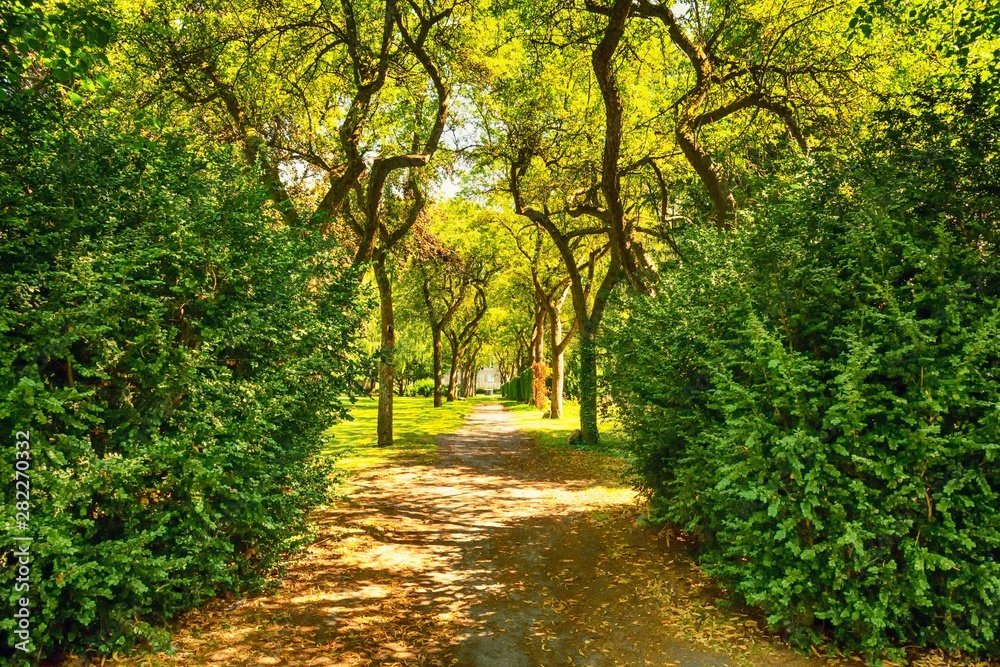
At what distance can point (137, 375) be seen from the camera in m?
4.36

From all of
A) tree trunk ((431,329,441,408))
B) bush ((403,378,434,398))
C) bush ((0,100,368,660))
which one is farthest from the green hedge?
bush ((0,100,368,660))

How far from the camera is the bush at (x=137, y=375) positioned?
12.1 ft

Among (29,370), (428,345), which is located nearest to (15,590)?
(29,370)

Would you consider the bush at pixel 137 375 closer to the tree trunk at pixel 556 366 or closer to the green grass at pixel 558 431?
the green grass at pixel 558 431

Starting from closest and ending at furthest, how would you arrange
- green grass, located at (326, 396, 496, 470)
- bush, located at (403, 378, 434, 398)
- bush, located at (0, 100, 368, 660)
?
bush, located at (0, 100, 368, 660) → green grass, located at (326, 396, 496, 470) → bush, located at (403, 378, 434, 398)

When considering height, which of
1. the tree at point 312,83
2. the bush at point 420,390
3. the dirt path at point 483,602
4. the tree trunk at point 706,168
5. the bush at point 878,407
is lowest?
the dirt path at point 483,602

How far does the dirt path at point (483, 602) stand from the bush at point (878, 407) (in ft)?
2.34

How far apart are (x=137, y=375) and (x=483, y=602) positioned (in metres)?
3.87

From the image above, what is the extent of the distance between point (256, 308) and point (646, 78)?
1309 centimetres

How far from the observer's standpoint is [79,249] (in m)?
4.05

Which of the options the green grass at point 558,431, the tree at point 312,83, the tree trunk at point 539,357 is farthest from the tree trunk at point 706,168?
the tree trunk at point 539,357

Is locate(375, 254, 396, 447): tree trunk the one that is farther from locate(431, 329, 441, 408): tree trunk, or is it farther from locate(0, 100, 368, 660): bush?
locate(431, 329, 441, 408): tree trunk

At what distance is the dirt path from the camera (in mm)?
4586

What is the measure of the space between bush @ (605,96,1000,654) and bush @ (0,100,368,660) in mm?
4224
